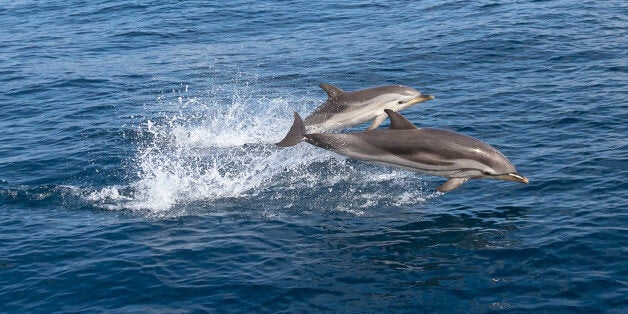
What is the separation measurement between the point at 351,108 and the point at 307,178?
2340 mm

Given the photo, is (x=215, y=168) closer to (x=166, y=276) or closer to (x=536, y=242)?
(x=166, y=276)

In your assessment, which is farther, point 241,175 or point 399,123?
point 241,175

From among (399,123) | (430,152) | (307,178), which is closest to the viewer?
(430,152)

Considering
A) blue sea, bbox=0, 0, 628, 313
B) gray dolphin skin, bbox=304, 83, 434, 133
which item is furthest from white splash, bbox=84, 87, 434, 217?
gray dolphin skin, bbox=304, 83, 434, 133

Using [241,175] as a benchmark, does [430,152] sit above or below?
above

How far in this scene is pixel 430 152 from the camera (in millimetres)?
16672

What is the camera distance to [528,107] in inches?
934

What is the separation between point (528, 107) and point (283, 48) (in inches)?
479

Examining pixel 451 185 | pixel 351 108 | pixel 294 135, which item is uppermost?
pixel 294 135

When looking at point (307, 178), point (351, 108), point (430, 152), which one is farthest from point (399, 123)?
point (351, 108)

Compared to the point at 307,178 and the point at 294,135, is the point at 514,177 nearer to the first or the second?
the point at 294,135

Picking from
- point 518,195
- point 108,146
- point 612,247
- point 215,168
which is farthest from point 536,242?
point 108,146

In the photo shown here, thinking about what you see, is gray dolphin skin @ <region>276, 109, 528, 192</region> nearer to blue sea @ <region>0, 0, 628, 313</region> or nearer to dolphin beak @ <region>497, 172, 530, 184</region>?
dolphin beak @ <region>497, 172, 530, 184</region>

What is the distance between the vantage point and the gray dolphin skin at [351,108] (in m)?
21.0
